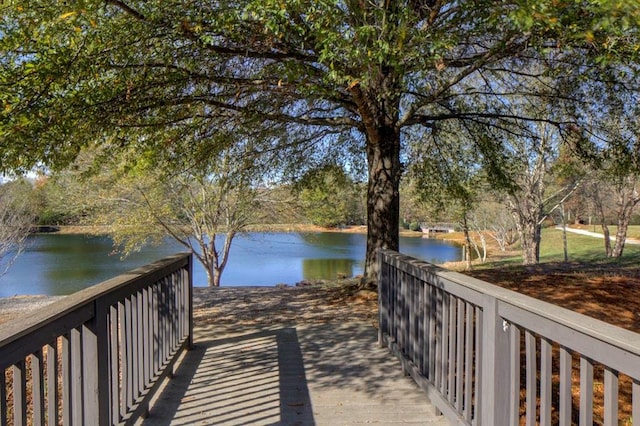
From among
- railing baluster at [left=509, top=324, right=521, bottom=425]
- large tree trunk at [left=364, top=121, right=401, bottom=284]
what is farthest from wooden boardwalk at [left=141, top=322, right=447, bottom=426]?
large tree trunk at [left=364, top=121, right=401, bottom=284]

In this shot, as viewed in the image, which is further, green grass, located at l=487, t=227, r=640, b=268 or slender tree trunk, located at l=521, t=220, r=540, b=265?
green grass, located at l=487, t=227, r=640, b=268

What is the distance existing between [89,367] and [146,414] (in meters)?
1.00

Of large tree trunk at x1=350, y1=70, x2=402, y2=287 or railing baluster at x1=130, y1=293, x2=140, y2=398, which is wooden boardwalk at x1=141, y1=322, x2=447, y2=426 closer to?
railing baluster at x1=130, y1=293, x2=140, y2=398

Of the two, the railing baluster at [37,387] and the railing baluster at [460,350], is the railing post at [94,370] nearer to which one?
the railing baluster at [37,387]

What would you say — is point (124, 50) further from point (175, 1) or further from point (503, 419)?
point (503, 419)

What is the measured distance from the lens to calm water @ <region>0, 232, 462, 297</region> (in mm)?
16641

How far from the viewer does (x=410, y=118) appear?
6.96 meters

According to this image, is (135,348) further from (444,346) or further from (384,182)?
(384,182)

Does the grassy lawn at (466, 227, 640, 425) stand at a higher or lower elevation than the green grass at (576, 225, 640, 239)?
higher

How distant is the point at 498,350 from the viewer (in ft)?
6.71

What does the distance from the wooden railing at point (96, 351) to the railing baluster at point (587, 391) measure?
1.85m

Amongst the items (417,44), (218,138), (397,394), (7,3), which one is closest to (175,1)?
(7,3)

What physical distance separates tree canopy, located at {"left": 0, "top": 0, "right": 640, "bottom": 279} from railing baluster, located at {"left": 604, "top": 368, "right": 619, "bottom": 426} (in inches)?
76.7

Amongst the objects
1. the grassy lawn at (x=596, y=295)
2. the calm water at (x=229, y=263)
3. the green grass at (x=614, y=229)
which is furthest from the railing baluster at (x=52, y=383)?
the green grass at (x=614, y=229)
